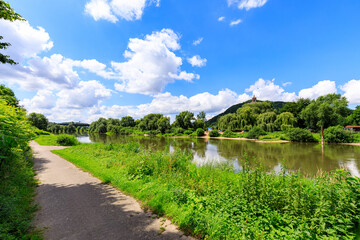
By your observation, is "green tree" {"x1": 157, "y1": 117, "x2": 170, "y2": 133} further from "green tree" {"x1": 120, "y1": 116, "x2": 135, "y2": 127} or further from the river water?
the river water

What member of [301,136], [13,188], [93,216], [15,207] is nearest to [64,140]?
[13,188]

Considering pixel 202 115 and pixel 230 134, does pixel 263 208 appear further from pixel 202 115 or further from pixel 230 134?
pixel 202 115

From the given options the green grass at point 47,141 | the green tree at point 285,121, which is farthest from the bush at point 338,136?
the green grass at point 47,141

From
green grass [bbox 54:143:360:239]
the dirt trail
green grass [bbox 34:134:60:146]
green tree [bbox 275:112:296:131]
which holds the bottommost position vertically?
the dirt trail

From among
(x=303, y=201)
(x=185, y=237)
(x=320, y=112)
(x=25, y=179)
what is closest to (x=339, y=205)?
(x=303, y=201)

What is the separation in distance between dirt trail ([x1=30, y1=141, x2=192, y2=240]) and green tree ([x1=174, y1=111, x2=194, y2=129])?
71.0 metres

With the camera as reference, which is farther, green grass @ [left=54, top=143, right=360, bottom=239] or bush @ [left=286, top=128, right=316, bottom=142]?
bush @ [left=286, top=128, right=316, bottom=142]

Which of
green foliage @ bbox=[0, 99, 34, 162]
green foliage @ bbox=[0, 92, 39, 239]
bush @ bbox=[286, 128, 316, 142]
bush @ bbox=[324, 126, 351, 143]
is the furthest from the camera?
bush @ bbox=[286, 128, 316, 142]

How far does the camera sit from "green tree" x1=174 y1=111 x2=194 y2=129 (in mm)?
77350

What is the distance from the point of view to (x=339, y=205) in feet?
11.0

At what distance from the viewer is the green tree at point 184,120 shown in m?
77.3

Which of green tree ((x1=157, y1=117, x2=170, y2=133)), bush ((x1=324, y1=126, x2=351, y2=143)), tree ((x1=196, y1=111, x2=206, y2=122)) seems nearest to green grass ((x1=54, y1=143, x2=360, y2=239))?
bush ((x1=324, y1=126, x2=351, y2=143))

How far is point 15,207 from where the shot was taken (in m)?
3.94

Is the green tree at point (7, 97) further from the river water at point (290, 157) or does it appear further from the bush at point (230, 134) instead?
the bush at point (230, 134)
